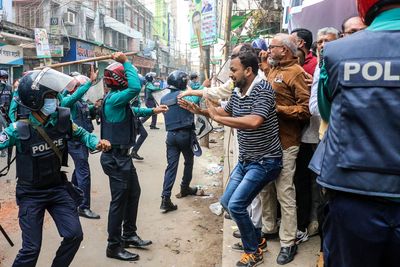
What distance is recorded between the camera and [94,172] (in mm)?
7781

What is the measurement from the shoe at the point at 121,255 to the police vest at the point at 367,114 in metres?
3.00

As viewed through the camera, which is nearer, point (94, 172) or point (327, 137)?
point (327, 137)

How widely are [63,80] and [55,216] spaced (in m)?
1.12

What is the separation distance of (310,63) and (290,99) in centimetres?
78

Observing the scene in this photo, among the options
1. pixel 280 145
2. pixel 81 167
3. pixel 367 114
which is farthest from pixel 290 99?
pixel 81 167

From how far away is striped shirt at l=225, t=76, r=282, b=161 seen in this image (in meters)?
3.11

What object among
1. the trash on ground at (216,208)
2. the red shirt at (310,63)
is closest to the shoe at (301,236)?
the red shirt at (310,63)

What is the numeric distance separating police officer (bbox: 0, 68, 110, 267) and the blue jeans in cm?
128

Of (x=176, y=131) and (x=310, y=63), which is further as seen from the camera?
(x=176, y=131)

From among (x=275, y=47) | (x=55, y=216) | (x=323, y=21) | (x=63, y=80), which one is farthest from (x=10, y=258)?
(x=323, y=21)

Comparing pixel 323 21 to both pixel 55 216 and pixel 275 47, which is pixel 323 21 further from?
pixel 55 216

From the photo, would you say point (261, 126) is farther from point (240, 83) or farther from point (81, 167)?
point (81, 167)

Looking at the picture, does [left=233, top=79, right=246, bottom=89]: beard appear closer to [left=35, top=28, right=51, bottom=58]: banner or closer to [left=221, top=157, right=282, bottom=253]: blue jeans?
[left=221, top=157, right=282, bottom=253]: blue jeans

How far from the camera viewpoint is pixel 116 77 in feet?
13.2
